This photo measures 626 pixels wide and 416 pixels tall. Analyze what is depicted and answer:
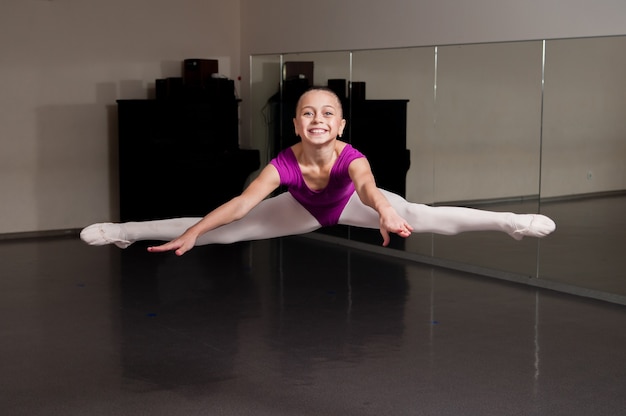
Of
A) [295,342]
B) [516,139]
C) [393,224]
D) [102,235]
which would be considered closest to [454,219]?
[393,224]

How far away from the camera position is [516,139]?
6.26m

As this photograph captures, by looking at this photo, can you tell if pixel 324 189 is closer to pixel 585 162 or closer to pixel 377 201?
pixel 377 201

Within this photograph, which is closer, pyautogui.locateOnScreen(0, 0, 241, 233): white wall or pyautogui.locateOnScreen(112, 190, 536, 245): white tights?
pyautogui.locateOnScreen(112, 190, 536, 245): white tights

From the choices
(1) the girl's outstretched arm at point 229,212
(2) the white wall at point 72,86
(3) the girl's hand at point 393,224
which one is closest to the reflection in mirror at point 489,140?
(2) the white wall at point 72,86

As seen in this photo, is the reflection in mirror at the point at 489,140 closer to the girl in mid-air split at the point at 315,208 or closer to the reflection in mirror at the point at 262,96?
the reflection in mirror at the point at 262,96

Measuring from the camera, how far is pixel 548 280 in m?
6.00

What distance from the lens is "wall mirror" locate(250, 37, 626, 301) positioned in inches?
221

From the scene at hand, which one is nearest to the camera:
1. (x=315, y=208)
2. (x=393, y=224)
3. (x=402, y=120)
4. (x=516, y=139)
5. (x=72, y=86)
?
(x=393, y=224)

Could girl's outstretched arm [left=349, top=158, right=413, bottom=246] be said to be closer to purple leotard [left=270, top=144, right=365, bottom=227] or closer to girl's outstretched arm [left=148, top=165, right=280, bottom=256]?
purple leotard [left=270, top=144, right=365, bottom=227]

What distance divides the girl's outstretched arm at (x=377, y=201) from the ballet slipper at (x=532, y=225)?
430 mm

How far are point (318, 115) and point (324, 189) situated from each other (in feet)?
1.20

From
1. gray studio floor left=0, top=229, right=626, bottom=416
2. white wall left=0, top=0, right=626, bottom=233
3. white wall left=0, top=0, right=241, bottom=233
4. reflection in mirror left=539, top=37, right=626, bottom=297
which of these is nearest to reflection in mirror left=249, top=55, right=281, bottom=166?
white wall left=0, top=0, right=626, bottom=233

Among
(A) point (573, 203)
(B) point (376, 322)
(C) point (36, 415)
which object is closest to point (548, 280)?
(A) point (573, 203)

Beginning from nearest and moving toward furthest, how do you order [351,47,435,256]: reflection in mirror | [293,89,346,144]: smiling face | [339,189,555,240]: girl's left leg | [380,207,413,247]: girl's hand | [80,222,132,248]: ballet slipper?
[380,207,413,247]: girl's hand → [339,189,555,240]: girl's left leg → [293,89,346,144]: smiling face → [80,222,132,248]: ballet slipper → [351,47,435,256]: reflection in mirror
